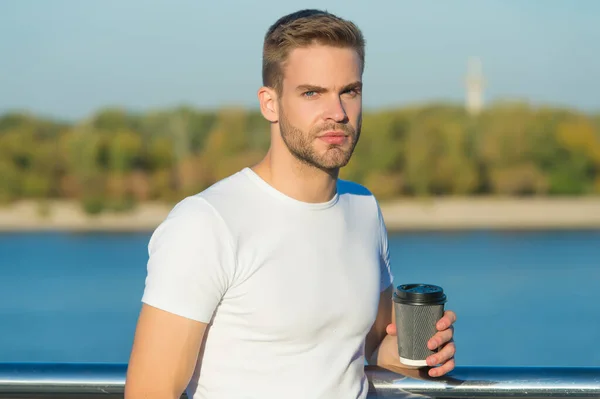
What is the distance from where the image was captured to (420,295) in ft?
4.58

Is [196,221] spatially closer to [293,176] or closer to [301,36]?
[293,176]

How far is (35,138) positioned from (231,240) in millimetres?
24009

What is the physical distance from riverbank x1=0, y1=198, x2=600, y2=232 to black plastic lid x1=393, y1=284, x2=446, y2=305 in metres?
21.7

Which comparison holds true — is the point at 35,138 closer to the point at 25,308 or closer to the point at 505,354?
the point at 25,308

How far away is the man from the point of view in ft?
4.15

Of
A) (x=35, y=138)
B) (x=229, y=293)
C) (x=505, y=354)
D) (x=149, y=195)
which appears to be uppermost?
(x=229, y=293)

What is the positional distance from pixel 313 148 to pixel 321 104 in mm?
74

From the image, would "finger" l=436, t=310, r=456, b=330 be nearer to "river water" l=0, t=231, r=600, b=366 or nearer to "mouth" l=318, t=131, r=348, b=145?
"mouth" l=318, t=131, r=348, b=145

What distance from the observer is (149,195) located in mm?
24141

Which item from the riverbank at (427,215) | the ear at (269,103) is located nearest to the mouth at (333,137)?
the ear at (269,103)

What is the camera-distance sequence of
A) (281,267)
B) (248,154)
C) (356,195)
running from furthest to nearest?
(248,154)
(356,195)
(281,267)

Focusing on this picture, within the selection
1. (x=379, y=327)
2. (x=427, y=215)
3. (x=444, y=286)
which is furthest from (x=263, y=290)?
(x=427, y=215)

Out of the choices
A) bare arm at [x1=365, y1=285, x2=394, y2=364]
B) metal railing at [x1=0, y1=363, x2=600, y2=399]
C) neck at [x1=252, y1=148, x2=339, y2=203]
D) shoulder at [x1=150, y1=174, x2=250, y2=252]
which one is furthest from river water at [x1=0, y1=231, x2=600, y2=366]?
shoulder at [x1=150, y1=174, x2=250, y2=252]

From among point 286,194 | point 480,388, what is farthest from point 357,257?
point 480,388
